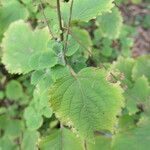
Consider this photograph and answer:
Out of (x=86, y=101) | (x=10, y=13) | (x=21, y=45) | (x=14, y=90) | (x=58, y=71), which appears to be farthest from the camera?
(x=14, y=90)

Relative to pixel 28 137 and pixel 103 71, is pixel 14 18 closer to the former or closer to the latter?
pixel 28 137

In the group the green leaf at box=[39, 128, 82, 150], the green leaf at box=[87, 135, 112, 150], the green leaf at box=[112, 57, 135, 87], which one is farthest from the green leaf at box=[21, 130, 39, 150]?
the green leaf at box=[112, 57, 135, 87]

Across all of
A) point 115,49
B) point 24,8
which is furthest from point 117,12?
point 24,8

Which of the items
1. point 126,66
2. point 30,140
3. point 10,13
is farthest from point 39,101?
point 10,13

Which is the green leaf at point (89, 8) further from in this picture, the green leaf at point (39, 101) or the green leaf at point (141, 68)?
the green leaf at point (141, 68)

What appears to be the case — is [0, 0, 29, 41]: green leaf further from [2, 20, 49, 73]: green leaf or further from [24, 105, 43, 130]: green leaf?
[24, 105, 43, 130]: green leaf

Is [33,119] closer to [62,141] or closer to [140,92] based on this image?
[62,141]

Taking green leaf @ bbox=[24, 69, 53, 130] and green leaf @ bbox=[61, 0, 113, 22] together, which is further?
green leaf @ bbox=[24, 69, 53, 130]
